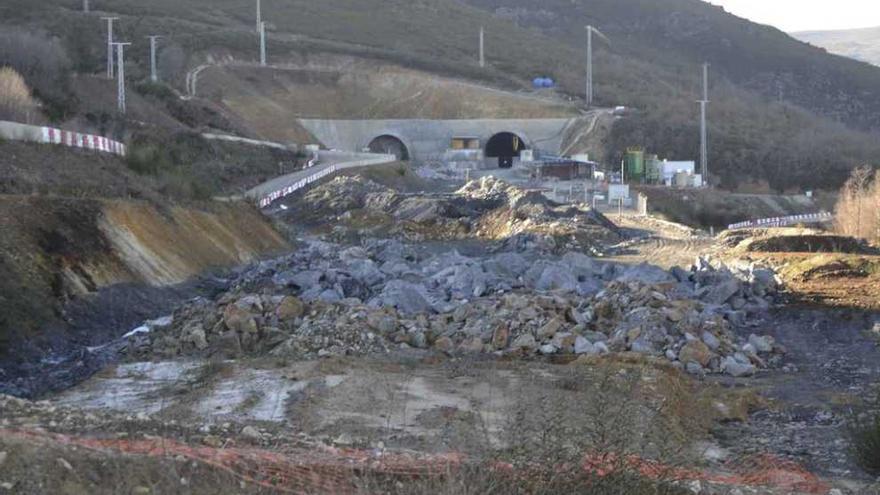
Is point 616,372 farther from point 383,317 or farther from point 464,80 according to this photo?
point 464,80

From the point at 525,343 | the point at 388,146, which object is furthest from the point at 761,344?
the point at 388,146

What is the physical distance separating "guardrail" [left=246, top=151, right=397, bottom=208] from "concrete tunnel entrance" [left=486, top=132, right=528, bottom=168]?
1584 cm

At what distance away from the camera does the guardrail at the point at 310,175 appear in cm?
5478

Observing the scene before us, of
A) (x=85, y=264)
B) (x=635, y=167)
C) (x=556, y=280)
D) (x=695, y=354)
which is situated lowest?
(x=695, y=354)

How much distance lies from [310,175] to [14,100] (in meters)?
23.7

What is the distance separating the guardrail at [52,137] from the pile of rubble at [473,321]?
9928 mm

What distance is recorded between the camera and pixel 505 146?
90.4 metres

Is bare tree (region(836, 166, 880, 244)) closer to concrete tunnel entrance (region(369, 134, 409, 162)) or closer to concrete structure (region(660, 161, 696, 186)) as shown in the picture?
concrete structure (region(660, 161, 696, 186))

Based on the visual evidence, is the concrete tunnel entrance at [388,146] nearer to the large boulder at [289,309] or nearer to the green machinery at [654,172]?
the green machinery at [654,172]

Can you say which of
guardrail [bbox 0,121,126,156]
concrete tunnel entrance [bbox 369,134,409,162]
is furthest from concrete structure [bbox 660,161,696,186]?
guardrail [bbox 0,121,126,156]

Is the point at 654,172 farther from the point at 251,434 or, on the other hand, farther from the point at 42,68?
the point at 251,434

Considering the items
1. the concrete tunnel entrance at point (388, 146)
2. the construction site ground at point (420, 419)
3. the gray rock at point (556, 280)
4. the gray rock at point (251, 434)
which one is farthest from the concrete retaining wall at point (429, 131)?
the gray rock at point (251, 434)

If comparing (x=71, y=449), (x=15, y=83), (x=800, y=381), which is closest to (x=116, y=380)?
(x=71, y=449)

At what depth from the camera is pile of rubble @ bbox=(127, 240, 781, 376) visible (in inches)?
770
